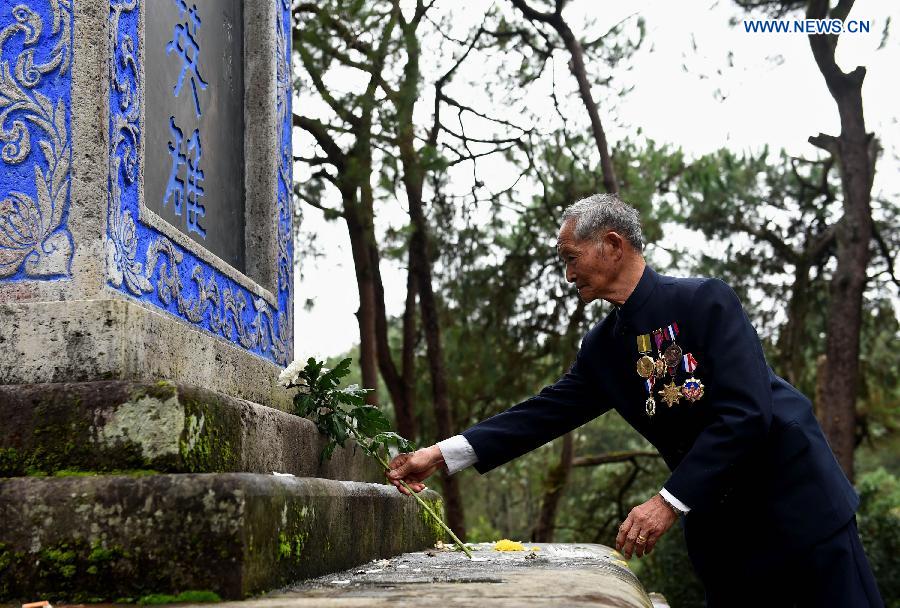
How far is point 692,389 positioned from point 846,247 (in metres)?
8.29

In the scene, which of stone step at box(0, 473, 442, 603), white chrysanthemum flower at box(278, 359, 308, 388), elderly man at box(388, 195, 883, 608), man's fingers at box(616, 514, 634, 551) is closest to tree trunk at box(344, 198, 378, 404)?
white chrysanthemum flower at box(278, 359, 308, 388)

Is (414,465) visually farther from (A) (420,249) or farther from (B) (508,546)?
(A) (420,249)

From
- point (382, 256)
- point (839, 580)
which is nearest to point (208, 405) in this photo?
point (839, 580)

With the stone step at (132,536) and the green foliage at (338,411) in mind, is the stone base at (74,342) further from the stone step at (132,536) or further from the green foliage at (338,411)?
the green foliage at (338,411)

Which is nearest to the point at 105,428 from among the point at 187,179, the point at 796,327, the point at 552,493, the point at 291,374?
the point at 291,374

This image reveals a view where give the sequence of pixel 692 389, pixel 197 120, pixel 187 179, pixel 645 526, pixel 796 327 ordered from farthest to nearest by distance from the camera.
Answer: pixel 796 327, pixel 197 120, pixel 187 179, pixel 692 389, pixel 645 526

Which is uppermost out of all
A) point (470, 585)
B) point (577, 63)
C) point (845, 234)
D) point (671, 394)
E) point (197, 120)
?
point (577, 63)

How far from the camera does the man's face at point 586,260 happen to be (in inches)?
129

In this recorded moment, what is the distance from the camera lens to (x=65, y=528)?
2.22 meters

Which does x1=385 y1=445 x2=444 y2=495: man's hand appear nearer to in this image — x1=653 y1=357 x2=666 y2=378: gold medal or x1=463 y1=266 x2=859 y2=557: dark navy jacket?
x1=463 y1=266 x2=859 y2=557: dark navy jacket

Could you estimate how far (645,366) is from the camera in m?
3.16

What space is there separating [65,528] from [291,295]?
8.03 ft

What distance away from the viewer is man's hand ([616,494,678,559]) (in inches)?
110

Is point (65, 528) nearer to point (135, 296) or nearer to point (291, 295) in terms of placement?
point (135, 296)
